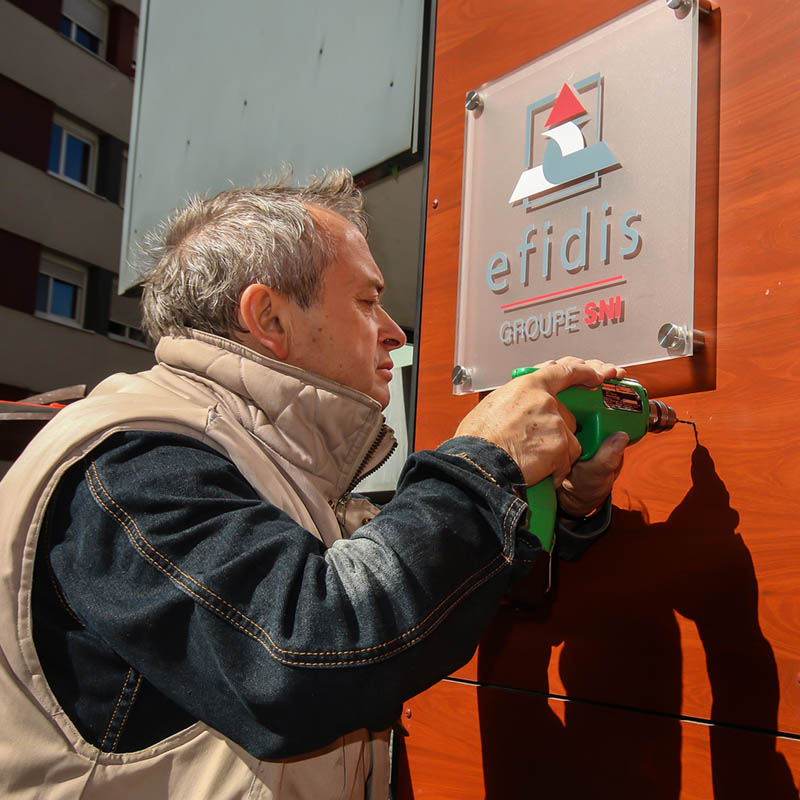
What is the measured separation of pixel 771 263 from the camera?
4.05ft

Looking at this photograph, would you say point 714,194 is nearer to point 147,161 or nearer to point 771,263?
point 771,263

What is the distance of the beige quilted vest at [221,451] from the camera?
1.01 m

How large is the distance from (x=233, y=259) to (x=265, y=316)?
11 cm

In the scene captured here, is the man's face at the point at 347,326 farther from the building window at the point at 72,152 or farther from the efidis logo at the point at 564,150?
the building window at the point at 72,152

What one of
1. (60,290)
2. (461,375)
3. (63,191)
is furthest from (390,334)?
(60,290)

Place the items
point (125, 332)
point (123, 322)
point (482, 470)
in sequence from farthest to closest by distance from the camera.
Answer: point (125, 332), point (123, 322), point (482, 470)

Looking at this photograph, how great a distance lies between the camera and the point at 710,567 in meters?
1.25

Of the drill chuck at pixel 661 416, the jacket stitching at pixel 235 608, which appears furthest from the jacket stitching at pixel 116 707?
the drill chuck at pixel 661 416

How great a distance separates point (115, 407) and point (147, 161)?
2.91m

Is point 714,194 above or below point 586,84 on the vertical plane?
below

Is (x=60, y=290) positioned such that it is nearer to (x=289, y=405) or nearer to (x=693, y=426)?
(x=289, y=405)

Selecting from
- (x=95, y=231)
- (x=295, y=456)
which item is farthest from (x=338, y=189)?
(x=95, y=231)

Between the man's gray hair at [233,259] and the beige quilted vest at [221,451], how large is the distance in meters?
0.08

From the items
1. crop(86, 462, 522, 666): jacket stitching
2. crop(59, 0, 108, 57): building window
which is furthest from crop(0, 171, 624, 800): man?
crop(59, 0, 108, 57): building window
